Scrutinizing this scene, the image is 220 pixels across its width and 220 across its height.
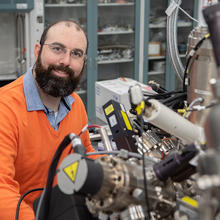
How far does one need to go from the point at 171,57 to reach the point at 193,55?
12.2 inches

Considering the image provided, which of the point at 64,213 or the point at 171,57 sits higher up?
the point at 171,57

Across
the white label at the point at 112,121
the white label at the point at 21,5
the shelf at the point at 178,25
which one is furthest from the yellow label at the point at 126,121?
the shelf at the point at 178,25

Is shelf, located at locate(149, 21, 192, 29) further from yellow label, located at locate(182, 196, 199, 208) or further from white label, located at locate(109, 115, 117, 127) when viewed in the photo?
yellow label, located at locate(182, 196, 199, 208)

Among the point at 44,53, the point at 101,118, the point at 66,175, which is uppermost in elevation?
the point at 44,53

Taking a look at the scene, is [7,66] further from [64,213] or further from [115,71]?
[64,213]

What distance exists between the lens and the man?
4.58ft

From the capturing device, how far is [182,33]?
528 centimetres

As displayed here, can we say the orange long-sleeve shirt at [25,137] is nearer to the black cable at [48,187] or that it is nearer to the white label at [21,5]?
the black cable at [48,187]

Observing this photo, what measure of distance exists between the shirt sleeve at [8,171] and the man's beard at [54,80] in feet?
0.61

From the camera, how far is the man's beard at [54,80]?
1468 millimetres

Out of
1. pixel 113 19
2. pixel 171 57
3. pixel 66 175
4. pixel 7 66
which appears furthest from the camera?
pixel 113 19

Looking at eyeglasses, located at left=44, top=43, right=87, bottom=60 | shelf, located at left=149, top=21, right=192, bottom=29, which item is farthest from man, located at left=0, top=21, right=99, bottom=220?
shelf, located at left=149, top=21, right=192, bottom=29

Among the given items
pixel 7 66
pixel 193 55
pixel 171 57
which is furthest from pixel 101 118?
pixel 7 66

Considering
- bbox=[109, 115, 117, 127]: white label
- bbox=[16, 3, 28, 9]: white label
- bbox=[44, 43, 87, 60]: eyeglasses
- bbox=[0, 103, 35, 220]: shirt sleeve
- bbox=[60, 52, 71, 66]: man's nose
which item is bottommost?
bbox=[0, 103, 35, 220]: shirt sleeve
